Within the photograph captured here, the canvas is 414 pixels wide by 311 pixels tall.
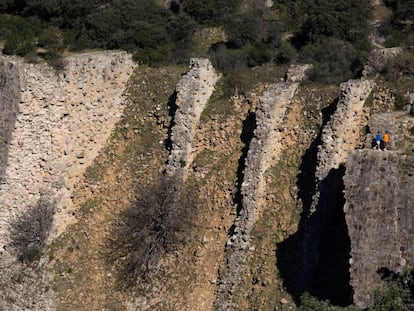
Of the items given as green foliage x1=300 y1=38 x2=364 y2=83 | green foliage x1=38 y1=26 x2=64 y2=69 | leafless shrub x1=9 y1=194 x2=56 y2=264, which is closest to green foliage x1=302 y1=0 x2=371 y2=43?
green foliage x1=300 y1=38 x2=364 y2=83

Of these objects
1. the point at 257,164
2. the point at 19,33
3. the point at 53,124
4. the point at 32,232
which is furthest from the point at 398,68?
the point at 19,33

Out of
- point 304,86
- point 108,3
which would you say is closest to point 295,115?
point 304,86

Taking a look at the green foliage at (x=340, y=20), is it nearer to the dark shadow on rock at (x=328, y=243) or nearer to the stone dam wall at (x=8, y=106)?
the dark shadow on rock at (x=328, y=243)

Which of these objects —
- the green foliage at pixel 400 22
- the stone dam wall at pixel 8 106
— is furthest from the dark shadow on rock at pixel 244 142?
the green foliage at pixel 400 22

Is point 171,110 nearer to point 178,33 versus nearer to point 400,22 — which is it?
point 178,33

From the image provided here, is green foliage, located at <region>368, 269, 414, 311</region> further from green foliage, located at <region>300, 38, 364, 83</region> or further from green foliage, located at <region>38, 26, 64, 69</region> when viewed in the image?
green foliage, located at <region>38, 26, 64, 69</region>
